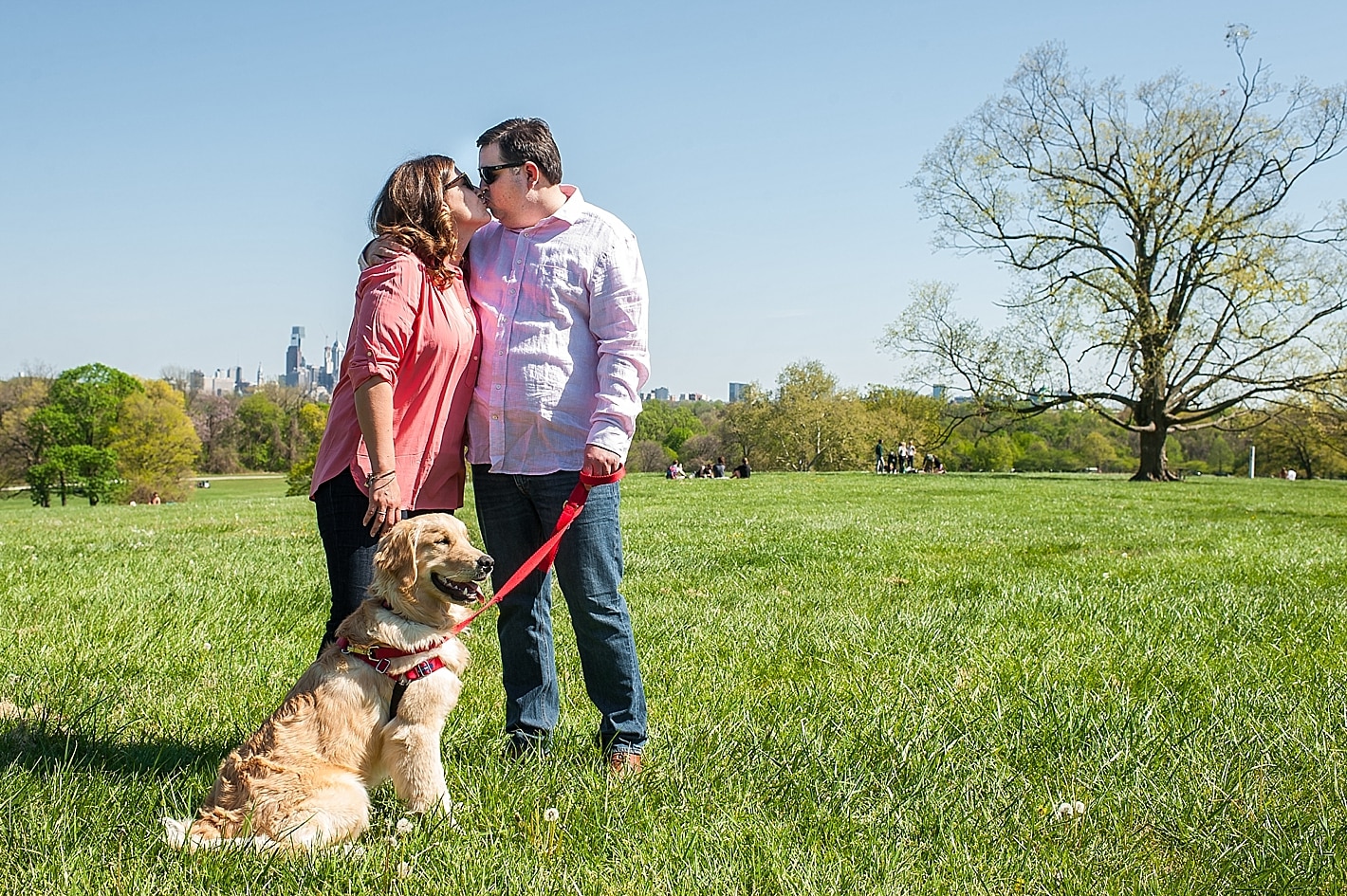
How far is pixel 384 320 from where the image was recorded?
3.46 metres

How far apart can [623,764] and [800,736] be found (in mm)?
841

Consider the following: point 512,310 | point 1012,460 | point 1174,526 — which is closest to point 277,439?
point 1012,460

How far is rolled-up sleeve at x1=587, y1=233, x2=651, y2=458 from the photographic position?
365 centimetres

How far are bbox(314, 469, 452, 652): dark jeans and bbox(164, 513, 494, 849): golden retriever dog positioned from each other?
290mm

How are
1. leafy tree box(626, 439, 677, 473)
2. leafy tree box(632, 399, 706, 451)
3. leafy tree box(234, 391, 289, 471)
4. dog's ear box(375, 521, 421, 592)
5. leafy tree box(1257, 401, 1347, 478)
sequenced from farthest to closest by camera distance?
leafy tree box(632, 399, 706, 451) → leafy tree box(626, 439, 677, 473) → leafy tree box(234, 391, 289, 471) → leafy tree box(1257, 401, 1347, 478) → dog's ear box(375, 521, 421, 592)

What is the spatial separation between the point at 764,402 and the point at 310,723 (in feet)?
271

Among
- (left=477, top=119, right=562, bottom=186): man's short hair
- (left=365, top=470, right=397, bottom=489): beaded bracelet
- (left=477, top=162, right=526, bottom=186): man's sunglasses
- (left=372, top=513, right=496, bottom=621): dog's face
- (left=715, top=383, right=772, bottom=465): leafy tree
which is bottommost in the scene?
(left=372, top=513, right=496, bottom=621): dog's face

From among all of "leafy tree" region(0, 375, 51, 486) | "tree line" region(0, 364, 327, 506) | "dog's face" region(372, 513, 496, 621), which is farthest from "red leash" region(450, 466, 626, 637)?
"leafy tree" region(0, 375, 51, 486)

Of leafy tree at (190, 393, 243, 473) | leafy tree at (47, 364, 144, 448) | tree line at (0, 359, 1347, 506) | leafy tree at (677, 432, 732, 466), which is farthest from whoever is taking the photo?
leafy tree at (677, 432, 732, 466)

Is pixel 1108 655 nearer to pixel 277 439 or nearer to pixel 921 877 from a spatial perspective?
pixel 921 877

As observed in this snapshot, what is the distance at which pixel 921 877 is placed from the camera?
299 cm

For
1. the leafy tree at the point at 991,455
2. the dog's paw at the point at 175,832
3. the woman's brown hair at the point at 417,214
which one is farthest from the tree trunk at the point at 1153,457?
the leafy tree at the point at 991,455

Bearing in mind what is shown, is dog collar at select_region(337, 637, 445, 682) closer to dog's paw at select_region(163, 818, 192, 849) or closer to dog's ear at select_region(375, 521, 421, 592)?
dog's ear at select_region(375, 521, 421, 592)

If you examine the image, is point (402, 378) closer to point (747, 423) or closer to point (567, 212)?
point (567, 212)
